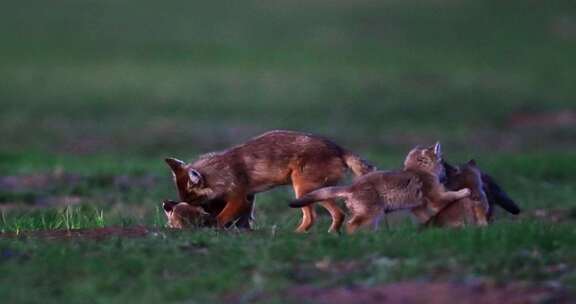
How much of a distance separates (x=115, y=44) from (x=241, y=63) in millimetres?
4946

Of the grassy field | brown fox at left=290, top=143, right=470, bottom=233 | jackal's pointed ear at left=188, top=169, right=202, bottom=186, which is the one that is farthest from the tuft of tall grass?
brown fox at left=290, top=143, right=470, bottom=233

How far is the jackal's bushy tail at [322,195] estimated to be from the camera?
38.8 ft

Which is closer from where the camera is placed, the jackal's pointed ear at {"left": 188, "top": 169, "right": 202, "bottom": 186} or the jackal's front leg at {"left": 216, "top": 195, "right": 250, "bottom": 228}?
the jackal's front leg at {"left": 216, "top": 195, "right": 250, "bottom": 228}

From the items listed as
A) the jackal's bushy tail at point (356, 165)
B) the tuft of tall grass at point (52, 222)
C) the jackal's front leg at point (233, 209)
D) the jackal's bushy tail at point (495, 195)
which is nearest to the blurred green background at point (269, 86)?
the tuft of tall grass at point (52, 222)

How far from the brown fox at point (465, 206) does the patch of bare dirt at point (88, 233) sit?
2.69 m

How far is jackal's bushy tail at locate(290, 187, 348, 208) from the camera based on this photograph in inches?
465

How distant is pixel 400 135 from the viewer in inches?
1174

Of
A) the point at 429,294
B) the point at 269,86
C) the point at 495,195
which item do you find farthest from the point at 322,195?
the point at 269,86

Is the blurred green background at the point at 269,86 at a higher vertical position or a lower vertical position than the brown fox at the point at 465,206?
higher

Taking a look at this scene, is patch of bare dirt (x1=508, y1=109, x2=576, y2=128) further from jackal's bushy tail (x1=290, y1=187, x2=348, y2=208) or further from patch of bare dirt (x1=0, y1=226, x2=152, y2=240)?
patch of bare dirt (x1=0, y1=226, x2=152, y2=240)

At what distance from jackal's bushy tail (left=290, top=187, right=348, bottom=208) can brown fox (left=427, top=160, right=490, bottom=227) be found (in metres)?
0.93

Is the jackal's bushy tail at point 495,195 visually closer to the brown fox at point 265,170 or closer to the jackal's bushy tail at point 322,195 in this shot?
the brown fox at point 265,170

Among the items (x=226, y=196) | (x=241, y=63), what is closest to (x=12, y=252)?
(x=226, y=196)

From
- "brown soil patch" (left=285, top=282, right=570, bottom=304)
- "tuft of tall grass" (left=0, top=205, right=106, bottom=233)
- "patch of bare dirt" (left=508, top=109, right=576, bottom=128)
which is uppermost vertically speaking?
"patch of bare dirt" (left=508, top=109, right=576, bottom=128)
